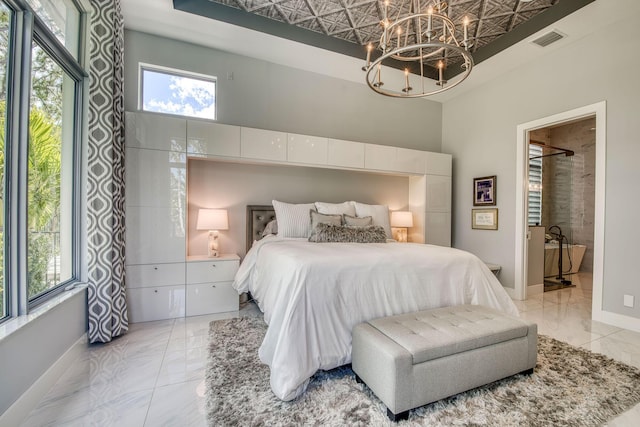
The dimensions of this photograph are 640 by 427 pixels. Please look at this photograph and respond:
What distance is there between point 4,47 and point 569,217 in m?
8.07

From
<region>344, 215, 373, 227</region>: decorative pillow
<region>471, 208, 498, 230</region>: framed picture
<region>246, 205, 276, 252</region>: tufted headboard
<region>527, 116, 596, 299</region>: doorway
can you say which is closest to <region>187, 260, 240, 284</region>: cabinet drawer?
<region>246, 205, 276, 252</region>: tufted headboard

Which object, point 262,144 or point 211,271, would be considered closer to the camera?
point 211,271

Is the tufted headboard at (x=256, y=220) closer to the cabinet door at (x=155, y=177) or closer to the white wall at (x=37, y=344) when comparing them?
the cabinet door at (x=155, y=177)

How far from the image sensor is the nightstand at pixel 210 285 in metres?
3.03

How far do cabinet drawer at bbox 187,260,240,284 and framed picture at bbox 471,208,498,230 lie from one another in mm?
3563

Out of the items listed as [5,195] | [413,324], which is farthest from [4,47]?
[413,324]

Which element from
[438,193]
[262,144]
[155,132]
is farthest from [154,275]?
[438,193]

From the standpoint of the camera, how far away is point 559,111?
341 centimetres

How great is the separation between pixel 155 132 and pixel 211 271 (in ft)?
5.12

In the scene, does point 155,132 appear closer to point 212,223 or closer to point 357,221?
point 212,223

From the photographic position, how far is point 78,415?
1523mm

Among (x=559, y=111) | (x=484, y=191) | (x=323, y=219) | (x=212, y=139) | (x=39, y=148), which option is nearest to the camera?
(x=39, y=148)

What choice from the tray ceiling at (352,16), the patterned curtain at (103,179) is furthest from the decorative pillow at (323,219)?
the tray ceiling at (352,16)

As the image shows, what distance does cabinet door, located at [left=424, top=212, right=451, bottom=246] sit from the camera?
14.5ft
